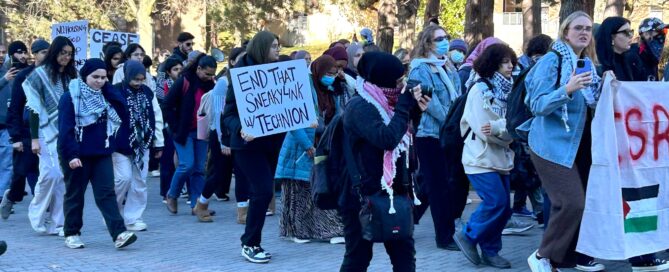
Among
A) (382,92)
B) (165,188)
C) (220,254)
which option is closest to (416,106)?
(382,92)

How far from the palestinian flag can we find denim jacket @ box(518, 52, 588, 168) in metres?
0.52

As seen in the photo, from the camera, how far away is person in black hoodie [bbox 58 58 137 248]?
854cm

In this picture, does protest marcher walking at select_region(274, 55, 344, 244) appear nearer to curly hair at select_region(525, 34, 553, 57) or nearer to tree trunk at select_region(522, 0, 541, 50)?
curly hair at select_region(525, 34, 553, 57)

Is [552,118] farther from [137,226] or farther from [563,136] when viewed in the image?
[137,226]

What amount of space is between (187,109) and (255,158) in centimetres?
299

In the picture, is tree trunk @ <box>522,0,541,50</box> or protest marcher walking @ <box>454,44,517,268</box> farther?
tree trunk @ <box>522,0,541,50</box>

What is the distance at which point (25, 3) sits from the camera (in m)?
A: 39.2

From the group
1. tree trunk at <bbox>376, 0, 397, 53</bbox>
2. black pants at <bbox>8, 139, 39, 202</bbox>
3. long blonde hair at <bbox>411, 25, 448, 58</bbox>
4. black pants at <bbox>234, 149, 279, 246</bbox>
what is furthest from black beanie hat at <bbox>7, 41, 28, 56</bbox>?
tree trunk at <bbox>376, 0, 397, 53</bbox>

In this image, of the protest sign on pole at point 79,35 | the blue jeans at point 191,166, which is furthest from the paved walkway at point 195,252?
the protest sign on pole at point 79,35

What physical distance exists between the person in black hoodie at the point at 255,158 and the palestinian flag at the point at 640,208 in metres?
2.79

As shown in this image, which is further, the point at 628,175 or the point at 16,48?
the point at 16,48

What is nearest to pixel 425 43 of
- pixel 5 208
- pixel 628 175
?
pixel 628 175

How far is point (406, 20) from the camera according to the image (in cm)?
2478

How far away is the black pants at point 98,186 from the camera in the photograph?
28.2 ft
